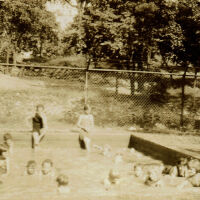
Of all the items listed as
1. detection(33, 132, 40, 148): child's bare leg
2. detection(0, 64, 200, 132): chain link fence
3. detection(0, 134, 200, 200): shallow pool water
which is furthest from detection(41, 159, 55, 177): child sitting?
detection(0, 64, 200, 132): chain link fence

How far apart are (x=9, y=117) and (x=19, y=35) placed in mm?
8909

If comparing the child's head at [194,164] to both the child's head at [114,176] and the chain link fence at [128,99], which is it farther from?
the chain link fence at [128,99]

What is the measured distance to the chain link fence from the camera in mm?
14688

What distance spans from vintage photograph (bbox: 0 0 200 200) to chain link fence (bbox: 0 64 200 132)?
6 cm

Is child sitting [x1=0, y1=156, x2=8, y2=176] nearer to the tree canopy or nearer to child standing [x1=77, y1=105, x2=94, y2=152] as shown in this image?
child standing [x1=77, y1=105, x2=94, y2=152]

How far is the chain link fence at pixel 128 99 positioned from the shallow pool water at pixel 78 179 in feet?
9.21

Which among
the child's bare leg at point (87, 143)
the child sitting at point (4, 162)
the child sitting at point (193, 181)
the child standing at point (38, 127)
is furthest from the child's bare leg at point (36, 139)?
the child sitting at point (193, 181)

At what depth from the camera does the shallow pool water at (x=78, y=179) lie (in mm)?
4410

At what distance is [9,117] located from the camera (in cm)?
1547

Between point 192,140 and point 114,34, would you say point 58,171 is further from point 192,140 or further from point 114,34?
point 114,34

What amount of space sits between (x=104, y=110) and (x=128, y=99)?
5.66ft

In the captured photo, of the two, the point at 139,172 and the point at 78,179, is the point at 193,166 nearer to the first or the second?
the point at 139,172

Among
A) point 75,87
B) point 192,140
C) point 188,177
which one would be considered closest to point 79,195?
point 188,177

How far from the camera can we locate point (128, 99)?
17688 millimetres
